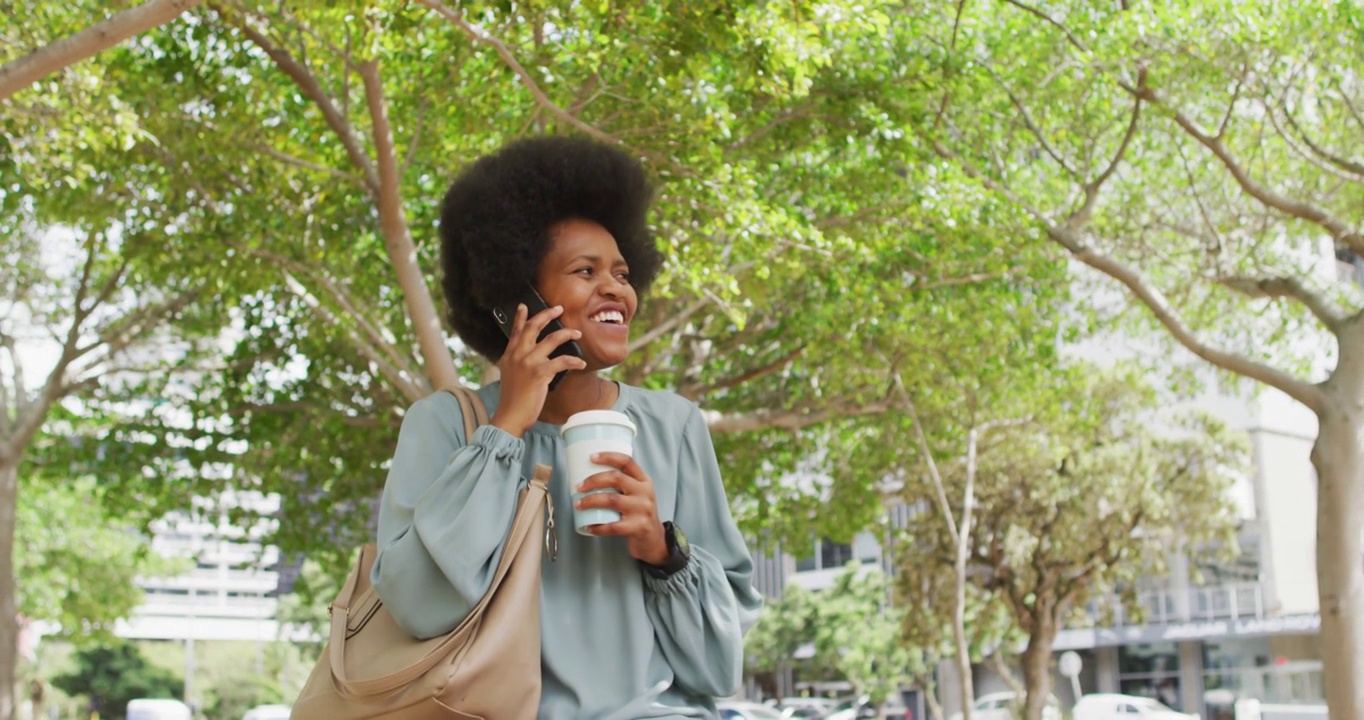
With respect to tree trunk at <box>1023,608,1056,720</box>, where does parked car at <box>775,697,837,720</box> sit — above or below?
below

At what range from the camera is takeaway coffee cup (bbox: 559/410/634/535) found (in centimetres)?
208

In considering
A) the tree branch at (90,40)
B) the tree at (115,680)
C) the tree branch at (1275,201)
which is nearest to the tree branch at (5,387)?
the tree branch at (90,40)

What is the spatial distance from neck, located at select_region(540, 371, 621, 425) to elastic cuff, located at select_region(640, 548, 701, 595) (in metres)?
0.34

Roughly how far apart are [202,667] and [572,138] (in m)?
66.5

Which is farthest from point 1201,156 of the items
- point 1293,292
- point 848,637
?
point 848,637

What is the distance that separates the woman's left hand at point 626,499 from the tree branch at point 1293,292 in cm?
854

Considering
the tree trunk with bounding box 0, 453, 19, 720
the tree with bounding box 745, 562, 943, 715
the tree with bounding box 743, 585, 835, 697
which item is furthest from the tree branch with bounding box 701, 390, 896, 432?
the tree with bounding box 743, 585, 835, 697

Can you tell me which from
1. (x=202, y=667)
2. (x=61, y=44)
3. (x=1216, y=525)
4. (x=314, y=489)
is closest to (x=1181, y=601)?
(x=1216, y=525)

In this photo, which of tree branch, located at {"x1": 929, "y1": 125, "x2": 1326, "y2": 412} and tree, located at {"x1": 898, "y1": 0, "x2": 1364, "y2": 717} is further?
tree branch, located at {"x1": 929, "y1": 125, "x2": 1326, "y2": 412}

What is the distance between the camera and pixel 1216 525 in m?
24.5

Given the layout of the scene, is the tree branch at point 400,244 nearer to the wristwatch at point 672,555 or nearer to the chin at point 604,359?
the chin at point 604,359

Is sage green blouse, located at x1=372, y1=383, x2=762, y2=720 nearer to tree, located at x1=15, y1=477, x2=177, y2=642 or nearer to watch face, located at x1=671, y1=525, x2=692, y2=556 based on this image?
watch face, located at x1=671, y1=525, x2=692, y2=556

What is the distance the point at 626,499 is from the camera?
2084mm

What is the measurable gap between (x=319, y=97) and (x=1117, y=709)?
25.6 metres
